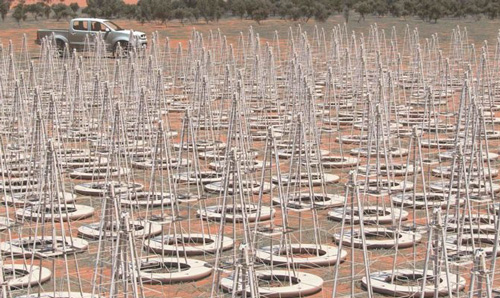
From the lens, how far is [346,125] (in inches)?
1277

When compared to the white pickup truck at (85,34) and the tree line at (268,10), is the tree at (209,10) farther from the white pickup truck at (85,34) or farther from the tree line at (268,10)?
the white pickup truck at (85,34)

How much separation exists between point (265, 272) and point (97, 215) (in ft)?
16.7

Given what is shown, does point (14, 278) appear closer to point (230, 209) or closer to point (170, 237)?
point (170, 237)

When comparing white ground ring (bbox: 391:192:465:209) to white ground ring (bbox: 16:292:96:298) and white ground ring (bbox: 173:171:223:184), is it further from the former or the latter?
white ground ring (bbox: 16:292:96:298)

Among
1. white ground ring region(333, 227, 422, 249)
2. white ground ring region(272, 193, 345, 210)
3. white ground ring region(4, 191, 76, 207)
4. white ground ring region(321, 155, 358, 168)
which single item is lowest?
white ground ring region(321, 155, 358, 168)

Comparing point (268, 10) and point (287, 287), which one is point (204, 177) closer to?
point (287, 287)

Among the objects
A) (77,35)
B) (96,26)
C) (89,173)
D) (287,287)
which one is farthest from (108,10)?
(287,287)

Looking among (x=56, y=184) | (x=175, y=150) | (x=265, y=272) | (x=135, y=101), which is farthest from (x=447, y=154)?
(x=56, y=184)

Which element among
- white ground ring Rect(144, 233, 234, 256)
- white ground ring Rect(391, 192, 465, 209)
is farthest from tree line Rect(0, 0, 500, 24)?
white ground ring Rect(144, 233, 234, 256)

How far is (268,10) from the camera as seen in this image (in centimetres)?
6600

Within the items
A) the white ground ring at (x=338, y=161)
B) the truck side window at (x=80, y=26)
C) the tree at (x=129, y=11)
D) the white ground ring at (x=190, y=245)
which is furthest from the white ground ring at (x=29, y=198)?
the tree at (x=129, y=11)

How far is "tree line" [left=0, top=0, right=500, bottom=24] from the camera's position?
212ft

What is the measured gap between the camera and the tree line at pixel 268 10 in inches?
2539

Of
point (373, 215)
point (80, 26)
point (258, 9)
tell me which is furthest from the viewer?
point (258, 9)
